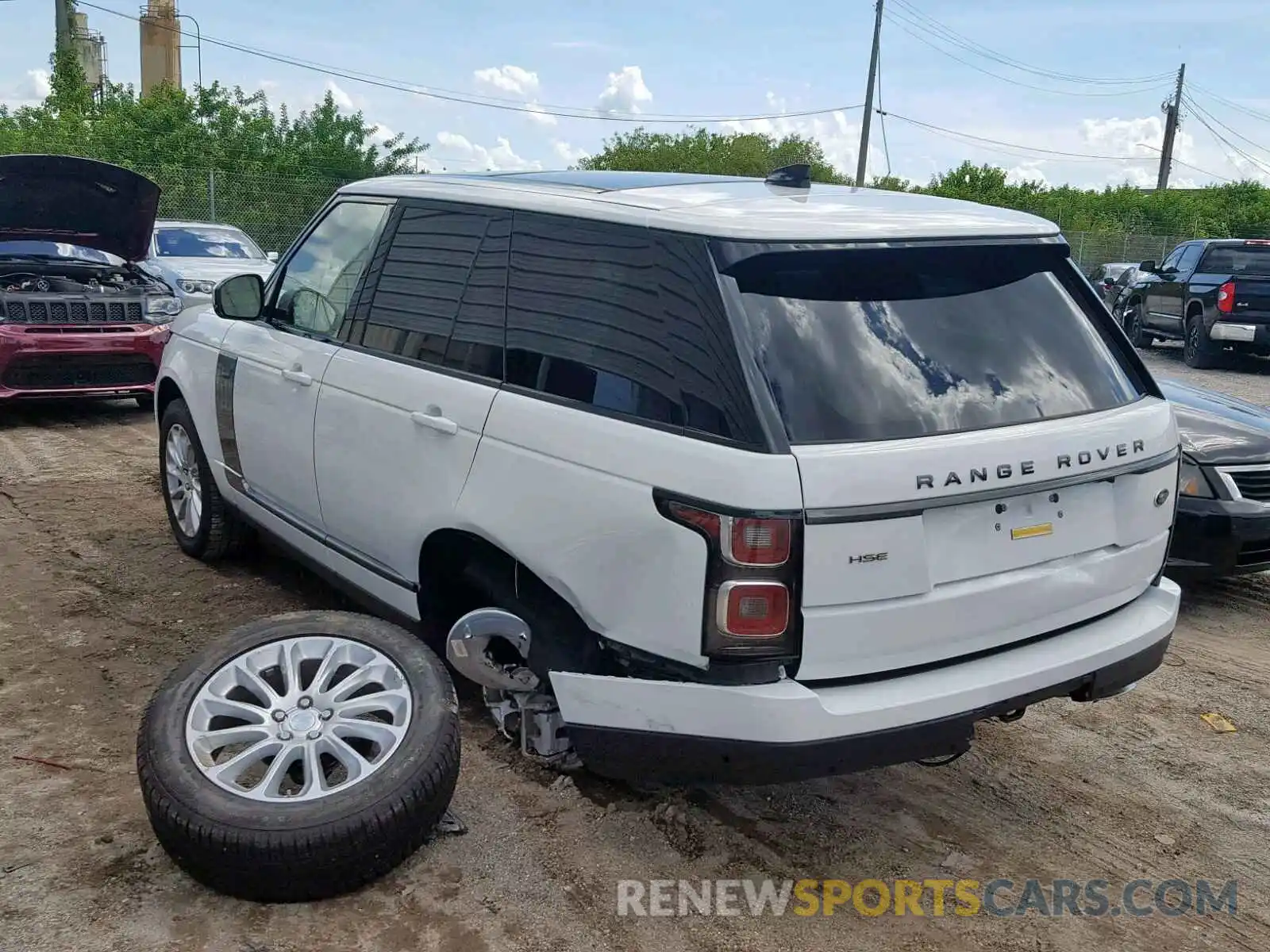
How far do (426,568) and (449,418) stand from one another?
0.52m

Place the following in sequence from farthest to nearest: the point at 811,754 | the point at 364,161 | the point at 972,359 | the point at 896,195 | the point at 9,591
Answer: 1. the point at 364,161
2. the point at 9,591
3. the point at 896,195
4. the point at 972,359
5. the point at 811,754

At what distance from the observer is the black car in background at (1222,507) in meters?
4.86

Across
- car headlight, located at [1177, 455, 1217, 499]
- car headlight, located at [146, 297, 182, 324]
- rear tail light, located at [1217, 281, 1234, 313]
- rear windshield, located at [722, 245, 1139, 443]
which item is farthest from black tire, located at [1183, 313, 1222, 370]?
rear windshield, located at [722, 245, 1139, 443]

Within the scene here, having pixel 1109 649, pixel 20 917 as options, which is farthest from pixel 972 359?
pixel 20 917

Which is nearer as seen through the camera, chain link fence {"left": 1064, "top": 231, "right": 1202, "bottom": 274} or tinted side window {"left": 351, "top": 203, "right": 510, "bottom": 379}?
tinted side window {"left": 351, "top": 203, "right": 510, "bottom": 379}

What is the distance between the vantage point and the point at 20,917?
2.69 m

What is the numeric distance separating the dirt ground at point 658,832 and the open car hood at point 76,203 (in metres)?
4.61

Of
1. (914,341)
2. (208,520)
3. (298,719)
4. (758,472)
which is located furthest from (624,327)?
(208,520)

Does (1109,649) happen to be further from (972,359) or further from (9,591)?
(9,591)

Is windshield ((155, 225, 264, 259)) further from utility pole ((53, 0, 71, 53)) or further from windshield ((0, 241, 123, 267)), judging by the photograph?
utility pole ((53, 0, 71, 53))

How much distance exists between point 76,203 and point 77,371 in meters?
1.32

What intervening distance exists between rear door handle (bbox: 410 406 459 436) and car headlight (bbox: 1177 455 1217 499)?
11.2ft

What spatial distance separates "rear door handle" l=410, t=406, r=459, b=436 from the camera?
3.21 metres

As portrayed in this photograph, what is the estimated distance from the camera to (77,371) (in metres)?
8.76
